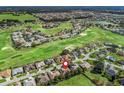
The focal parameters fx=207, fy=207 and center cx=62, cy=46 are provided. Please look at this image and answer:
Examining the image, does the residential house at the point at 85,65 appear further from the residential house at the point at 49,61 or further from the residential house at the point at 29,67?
the residential house at the point at 29,67

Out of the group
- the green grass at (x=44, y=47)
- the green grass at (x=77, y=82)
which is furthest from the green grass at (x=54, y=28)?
the green grass at (x=77, y=82)

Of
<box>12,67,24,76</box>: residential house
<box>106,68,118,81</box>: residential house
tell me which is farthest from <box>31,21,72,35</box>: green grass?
<box>106,68,118,81</box>: residential house

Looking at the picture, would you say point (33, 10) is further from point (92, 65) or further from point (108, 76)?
point (108, 76)

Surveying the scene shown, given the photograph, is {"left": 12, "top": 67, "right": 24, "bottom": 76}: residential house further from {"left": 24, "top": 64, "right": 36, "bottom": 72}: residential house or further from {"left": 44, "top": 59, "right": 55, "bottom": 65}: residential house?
{"left": 44, "top": 59, "right": 55, "bottom": 65}: residential house

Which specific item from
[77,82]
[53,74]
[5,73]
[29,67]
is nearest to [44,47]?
[29,67]

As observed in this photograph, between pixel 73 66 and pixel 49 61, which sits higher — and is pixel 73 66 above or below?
below

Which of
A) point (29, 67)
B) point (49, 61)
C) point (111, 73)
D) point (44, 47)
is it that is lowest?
point (111, 73)

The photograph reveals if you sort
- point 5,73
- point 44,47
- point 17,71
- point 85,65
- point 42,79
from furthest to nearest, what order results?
point 44,47, point 85,65, point 17,71, point 5,73, point 42,79

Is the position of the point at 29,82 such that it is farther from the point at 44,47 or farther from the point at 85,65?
the point at 85,65
